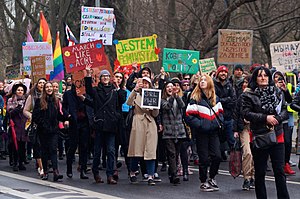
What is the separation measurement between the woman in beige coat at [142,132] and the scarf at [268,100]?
3.46 meters

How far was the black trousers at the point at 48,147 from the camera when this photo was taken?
13141 mm

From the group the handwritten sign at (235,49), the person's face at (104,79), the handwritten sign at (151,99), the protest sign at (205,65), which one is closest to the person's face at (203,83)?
the handwritten sign at (151,99)

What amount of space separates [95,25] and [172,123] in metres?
7.57

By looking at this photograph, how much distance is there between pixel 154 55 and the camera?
18891 millimetres

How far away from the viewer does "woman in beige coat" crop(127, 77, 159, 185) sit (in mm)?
12695

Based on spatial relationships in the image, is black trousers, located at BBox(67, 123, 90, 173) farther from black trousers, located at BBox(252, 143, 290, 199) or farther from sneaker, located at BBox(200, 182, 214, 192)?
black trousers, located at BBox(252, 143, 290, 199)

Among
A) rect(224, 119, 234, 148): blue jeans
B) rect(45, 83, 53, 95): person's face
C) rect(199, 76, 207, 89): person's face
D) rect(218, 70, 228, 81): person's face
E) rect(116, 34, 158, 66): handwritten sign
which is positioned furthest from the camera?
rect(116, 34, 158, 66): handwritten sign

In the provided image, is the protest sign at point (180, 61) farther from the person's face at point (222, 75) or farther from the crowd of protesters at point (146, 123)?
the person's face at point (222, 75)

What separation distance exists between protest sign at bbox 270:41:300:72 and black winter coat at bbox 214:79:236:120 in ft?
11.6

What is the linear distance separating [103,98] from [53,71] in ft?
19.0

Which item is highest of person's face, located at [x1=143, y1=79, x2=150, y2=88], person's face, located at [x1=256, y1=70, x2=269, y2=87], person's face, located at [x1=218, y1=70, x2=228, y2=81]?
person's face, located at [x1=218, y1=70, x2=228, y2=81]

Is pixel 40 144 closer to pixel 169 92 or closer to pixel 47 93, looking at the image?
pixel 47 93

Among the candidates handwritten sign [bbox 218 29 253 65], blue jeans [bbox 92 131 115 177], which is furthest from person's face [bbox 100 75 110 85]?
handwritten sign [bbox 218 29 253 65]

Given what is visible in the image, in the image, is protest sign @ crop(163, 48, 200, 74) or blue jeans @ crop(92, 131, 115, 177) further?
protest sign @ crop(163, 48, 200, 74)
